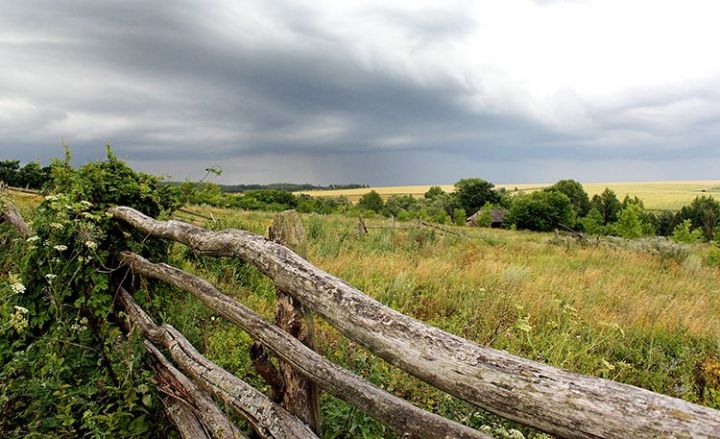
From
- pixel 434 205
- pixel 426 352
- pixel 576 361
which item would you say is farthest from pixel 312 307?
pixel 434 205

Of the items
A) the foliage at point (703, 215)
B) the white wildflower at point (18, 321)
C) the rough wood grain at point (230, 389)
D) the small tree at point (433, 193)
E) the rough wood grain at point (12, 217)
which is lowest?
the foliage at point (703, 215)

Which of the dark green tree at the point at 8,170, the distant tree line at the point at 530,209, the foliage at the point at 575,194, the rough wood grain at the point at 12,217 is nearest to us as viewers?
the rough wood grain at the point at 12,217

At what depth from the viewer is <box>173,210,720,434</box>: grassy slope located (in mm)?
3555

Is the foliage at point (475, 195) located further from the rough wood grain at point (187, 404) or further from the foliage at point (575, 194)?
the rough wood grain at point (187, 404)

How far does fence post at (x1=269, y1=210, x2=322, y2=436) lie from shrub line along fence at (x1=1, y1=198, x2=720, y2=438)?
0.06 feet

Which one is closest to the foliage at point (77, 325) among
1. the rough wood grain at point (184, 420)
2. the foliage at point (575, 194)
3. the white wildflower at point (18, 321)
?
the white wildflower at point (18, 321)

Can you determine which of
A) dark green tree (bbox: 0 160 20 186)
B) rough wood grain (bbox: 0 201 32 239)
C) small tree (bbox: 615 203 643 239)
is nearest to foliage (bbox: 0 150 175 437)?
rough wood grain (bbox: 0 201 32 239)

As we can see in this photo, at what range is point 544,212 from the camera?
6188 cm

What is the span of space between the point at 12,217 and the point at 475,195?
82294 millimetres

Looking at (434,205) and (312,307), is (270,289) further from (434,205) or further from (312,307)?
(434,205)

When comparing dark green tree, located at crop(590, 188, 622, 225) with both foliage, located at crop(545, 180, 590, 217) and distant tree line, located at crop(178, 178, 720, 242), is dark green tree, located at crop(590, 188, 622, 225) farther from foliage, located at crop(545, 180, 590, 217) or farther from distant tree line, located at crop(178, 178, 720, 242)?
foliage, located at crop(545, 180, 590, 217)

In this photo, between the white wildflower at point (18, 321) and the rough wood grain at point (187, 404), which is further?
the white wildflower at point (18, 321)

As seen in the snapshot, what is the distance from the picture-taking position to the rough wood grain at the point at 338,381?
1.63 meters

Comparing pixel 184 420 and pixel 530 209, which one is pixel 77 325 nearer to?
pixel 184 420
